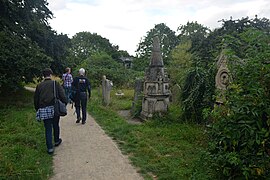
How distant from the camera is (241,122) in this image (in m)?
3.98

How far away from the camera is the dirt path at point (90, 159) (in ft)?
15.9

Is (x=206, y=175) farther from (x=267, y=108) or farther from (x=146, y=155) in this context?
(x=146, y=155)

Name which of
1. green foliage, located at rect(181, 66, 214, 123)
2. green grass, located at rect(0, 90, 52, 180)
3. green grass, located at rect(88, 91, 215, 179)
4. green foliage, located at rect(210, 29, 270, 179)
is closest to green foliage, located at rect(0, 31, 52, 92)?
green grass, located at rect(0, 90, 52, 180)

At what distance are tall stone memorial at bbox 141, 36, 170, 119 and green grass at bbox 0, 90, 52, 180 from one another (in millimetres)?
3685

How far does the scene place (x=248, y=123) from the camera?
12.9 ft

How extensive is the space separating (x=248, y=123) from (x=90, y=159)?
319cm

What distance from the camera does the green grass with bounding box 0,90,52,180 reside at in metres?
4.82

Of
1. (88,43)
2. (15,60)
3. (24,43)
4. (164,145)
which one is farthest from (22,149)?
(88,43)

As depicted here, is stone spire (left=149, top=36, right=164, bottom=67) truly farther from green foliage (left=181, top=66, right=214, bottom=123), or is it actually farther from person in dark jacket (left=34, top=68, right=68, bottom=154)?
→ person in dark jacket (left=34, top=68, right=68, bottom=154)

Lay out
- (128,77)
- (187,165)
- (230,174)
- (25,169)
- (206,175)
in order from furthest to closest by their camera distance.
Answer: (128,77)
(187,165)
(25,169)
(206,175)
(230,174)

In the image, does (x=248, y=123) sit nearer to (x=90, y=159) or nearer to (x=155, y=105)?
(x=90, y=159)

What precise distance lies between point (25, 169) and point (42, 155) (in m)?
0.96

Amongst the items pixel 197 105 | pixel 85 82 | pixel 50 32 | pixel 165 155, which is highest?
pixel 50 32

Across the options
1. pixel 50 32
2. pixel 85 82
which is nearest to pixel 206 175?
pixel 85 82
